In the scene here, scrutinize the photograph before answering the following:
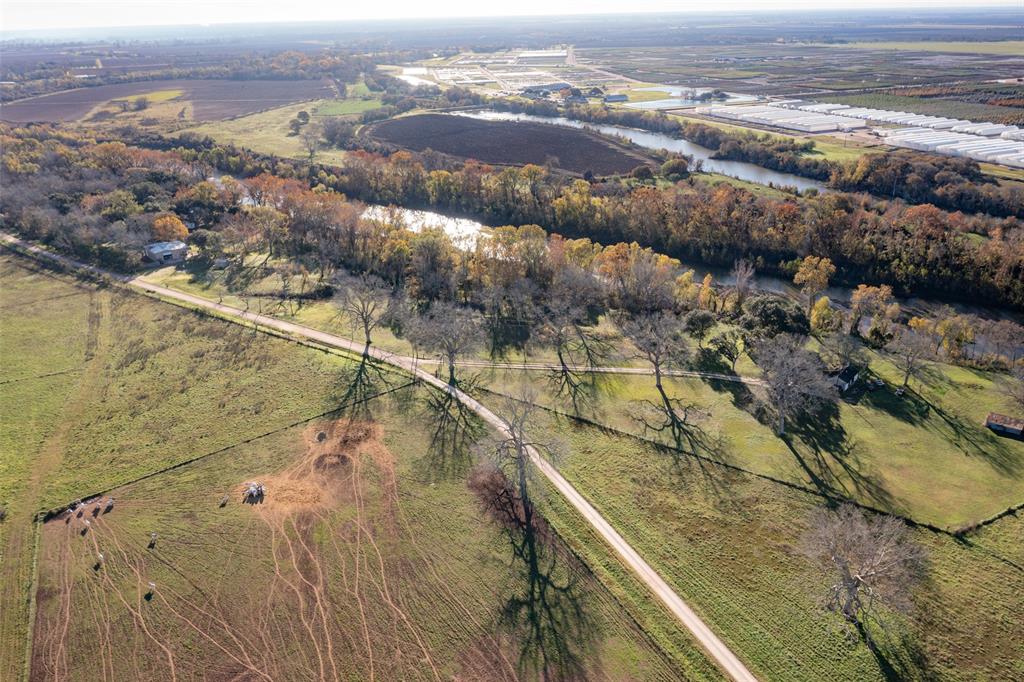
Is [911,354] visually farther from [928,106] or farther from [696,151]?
[928,106]

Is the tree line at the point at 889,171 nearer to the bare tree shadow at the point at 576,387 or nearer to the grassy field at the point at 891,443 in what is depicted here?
the grassy field at the point at 891,443

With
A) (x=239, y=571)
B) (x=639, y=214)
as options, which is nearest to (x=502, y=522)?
(x=239, y=571)

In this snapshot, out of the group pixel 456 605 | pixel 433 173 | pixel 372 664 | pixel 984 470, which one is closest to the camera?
pixel 372 664

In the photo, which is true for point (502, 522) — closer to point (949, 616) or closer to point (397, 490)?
point (397, 490)

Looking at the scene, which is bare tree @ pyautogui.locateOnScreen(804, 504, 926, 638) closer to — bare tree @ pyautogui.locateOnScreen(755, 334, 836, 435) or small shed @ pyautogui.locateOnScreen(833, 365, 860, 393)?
bare tree @ pyautogui.locateOnScreen(755, 334, 836, 435)

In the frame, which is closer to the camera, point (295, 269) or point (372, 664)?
point (372, 664)

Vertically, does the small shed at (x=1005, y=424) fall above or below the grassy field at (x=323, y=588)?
above

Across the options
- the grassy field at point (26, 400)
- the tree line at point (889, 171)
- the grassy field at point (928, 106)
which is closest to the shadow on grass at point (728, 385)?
the grassy field at point (26, 400)
